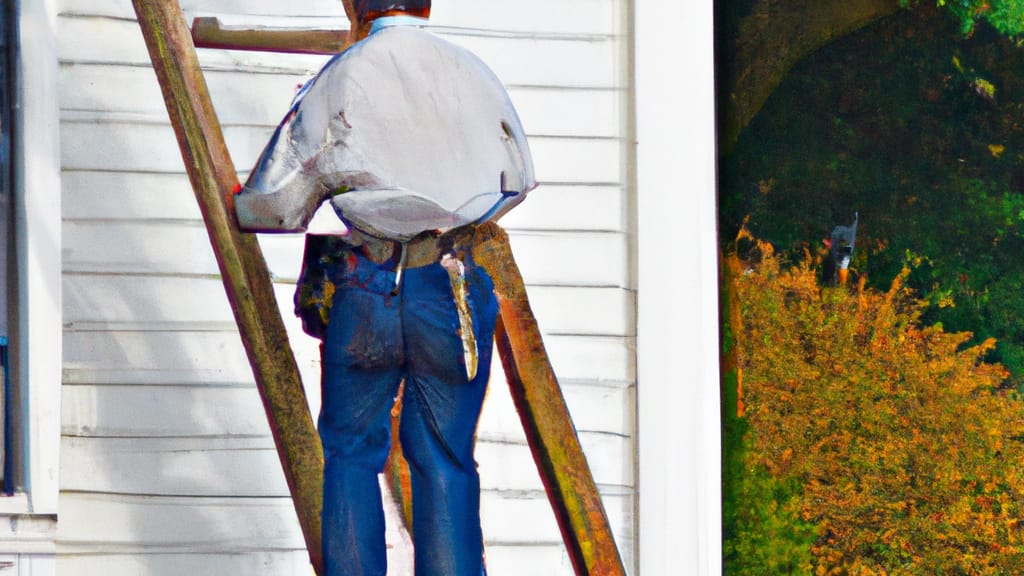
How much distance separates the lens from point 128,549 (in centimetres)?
365

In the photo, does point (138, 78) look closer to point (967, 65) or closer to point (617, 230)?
point (617, 230)

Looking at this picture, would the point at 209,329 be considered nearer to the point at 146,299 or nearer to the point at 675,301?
the point at 146,299

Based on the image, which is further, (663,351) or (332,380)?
(663,351)

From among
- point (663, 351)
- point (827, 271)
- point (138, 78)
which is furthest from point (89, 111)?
point (827, 271)

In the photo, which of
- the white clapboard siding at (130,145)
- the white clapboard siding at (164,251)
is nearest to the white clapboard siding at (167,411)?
the white clapboard siding at (164,251)

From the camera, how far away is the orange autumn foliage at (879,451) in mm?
3910

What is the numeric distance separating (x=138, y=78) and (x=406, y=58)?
1138 millimetres

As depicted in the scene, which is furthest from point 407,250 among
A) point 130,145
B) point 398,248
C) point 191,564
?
point 191,564

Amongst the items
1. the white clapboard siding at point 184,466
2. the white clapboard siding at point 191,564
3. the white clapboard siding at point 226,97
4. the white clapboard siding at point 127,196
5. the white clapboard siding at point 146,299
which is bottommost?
the white clapboard siding at point 191,564

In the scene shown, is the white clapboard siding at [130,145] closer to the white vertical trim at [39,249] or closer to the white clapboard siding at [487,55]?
the white vertical trim at [39,249]

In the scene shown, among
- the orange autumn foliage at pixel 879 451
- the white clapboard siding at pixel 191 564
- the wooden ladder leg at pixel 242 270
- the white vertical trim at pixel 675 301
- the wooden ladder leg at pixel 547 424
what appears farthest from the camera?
the orange autumn foliage at pixel 879 451

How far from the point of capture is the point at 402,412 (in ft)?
9.70

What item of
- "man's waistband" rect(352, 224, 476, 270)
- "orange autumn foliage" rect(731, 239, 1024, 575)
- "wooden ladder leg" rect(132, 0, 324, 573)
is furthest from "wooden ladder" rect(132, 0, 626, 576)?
"orange autumn foliage" rect(731, 239, 1024, 575)

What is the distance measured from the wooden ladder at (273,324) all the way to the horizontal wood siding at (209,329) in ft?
1.79
